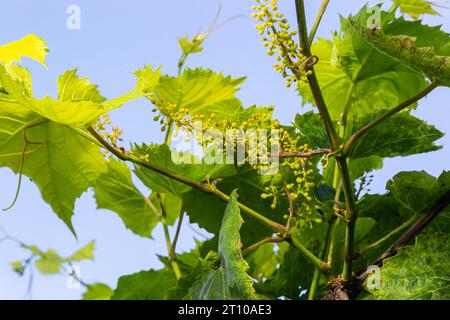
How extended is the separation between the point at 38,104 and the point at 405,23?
48 centimetres

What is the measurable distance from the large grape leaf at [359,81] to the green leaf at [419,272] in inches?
10.7

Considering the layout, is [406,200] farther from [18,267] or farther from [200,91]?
[18,267]

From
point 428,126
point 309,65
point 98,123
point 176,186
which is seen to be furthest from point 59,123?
point 428,126

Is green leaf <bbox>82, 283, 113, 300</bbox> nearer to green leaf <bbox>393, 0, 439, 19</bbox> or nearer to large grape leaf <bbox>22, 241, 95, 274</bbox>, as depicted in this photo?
large grape leaf <bbox>22, 241, 95, 274</bbox>

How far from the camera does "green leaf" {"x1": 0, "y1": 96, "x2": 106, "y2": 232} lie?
2.69 feet

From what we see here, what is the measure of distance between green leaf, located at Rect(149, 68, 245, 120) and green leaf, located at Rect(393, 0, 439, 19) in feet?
0.83

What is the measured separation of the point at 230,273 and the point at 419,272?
20cm

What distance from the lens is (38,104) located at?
0.73 m

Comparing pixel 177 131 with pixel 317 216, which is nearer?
pixel 177 131

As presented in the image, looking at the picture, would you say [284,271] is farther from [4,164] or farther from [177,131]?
[4,164]

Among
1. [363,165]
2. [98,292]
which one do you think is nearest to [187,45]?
[363,165]

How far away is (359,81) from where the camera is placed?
93 centimetres

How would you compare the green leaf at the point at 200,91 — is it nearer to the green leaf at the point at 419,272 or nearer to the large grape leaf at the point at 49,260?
the green leaf at the point at 419,272

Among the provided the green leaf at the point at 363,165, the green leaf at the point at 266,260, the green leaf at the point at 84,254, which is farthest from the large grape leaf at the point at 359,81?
the green leaf at the point at 84,254
